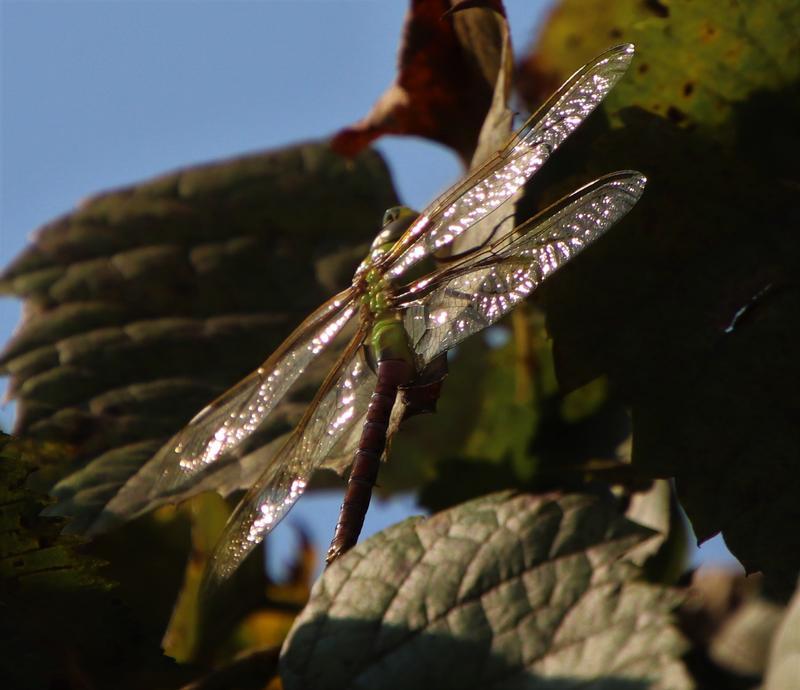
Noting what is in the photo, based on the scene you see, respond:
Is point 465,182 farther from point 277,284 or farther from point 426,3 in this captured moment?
point 277,284

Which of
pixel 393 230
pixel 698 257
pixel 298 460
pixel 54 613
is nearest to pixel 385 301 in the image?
pixel 393 230

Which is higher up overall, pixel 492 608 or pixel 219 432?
pixel 219 432

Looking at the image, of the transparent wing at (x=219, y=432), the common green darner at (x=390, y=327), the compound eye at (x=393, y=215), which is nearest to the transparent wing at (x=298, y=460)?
the common green darner at (x=390, y=327)

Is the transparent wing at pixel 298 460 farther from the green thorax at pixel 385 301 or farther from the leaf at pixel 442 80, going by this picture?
the leaf at pixel 442 80

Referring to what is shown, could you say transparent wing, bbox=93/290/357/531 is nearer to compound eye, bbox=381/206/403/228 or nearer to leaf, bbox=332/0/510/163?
compound eye, bbox=381/206/403/228

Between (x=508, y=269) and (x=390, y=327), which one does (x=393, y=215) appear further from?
(x=508, y=269)

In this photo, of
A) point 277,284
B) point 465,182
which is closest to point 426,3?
point 465,182

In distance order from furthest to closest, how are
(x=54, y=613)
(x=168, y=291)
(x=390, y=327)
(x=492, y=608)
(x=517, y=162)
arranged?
(x=168, y=291)
(x=390, y=327)
(x=517, y=162)
(x=54, y=613)
(x=492, y=608)
